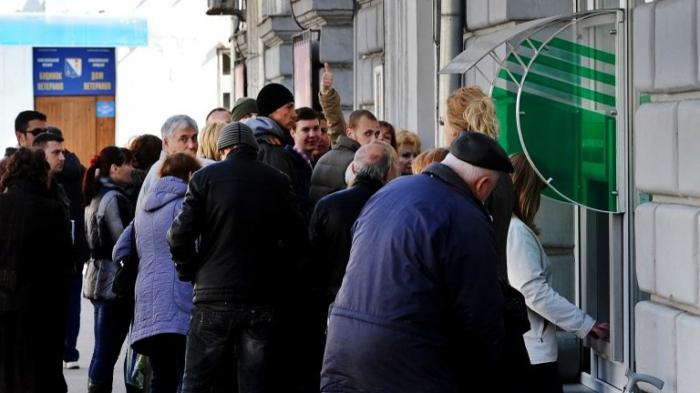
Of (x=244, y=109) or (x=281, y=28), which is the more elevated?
(x=281, y=28)

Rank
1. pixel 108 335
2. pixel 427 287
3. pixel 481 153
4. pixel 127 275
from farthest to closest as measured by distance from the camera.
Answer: pixel 108 335 < pixel 127 275 < pixel 481 153 < pixel 427 287

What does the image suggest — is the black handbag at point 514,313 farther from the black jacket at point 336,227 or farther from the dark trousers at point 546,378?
the black jacket at point 336,227

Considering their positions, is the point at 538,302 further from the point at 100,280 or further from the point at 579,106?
the point at 100,280

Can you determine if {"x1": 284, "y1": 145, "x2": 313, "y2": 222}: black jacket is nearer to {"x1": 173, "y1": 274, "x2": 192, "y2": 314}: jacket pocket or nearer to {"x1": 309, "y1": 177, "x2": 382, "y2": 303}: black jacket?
{"x1": 173, "y1": 274, "x2": 192, "y2": 314}: jacket pocket

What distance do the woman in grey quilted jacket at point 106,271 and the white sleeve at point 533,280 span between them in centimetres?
311

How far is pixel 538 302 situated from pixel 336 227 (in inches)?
47.5

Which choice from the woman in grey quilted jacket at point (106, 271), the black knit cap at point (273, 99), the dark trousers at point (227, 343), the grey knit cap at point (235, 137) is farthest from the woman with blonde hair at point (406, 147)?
the dark trousers at point (227, 343)

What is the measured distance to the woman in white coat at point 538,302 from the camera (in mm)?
6570

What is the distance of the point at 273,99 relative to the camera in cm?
948

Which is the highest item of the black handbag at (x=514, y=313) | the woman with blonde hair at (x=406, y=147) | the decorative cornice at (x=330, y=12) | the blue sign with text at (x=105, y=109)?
the decorative cornice at (x=330, y=12)

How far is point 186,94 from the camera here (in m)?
28.9

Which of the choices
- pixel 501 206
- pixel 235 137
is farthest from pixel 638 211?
pixel 235 137

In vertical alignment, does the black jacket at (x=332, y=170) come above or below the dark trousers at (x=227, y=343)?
above

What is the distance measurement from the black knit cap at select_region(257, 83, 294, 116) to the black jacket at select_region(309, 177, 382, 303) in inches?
77.7
